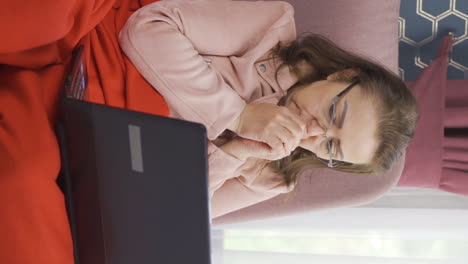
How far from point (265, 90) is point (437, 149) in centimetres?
72

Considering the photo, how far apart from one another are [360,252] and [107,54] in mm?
1158

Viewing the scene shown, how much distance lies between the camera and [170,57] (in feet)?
3.91

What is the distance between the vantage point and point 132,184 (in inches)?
32.0

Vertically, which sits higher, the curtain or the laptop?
the laptop

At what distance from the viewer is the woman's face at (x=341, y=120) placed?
1220 mm

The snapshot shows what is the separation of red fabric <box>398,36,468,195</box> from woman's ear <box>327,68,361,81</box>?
546 millimetres

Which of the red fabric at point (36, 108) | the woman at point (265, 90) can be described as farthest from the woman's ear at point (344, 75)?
the red fabric at point (36, 108)

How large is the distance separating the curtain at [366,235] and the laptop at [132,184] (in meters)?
1.03

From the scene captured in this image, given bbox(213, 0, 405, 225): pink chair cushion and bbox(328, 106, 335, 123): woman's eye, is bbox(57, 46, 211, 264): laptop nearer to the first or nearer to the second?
bbox(328, 106, 335, 123): woman's eye

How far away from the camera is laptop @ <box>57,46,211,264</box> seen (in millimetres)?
744

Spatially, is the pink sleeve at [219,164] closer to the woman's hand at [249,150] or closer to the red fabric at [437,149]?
the woman's hand at [249,150]

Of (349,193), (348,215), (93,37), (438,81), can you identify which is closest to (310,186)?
(349,193)

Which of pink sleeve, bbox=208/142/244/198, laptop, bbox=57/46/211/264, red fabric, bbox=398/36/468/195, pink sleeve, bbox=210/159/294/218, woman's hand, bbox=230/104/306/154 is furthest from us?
red fabric, bbox=398/36/468/195

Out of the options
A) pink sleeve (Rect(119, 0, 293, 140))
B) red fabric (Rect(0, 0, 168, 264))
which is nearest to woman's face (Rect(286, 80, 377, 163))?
pink sleeve (Rect(119, 0, 293, 140))
